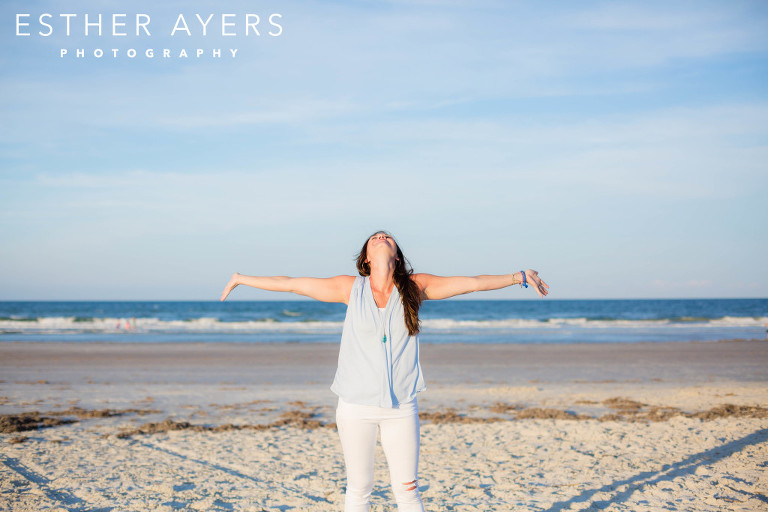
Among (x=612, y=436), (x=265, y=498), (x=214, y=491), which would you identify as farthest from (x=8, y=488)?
(x=612, y=436)

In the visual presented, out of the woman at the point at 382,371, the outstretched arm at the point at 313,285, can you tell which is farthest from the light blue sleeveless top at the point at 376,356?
the outstretched arm at the point at 313,285

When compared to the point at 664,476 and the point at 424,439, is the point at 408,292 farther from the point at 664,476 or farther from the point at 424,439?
the point at 424,439

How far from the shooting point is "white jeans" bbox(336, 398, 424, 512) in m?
3.04

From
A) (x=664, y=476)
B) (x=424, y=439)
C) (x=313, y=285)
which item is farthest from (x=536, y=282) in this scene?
(x=424, y=439)

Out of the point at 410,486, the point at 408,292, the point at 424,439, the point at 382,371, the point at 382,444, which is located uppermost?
the point at 408,292

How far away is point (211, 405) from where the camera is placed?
Answer: 948 centimetres

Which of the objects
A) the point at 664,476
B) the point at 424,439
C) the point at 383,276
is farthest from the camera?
the point at 424,439

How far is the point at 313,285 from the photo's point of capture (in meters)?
3.25

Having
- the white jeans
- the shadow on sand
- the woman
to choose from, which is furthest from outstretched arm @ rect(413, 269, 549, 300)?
the shadow on sand

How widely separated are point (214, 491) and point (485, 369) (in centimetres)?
954

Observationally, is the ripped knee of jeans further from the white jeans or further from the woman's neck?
the woman's neck

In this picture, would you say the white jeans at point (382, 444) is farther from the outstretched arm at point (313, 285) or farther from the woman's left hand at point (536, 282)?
the woman's left hand at point (536, 282)

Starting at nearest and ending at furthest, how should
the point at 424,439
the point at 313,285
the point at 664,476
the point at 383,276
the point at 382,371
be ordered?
1. the point at 382,371
2. the point at 383,276
3. the point at 313,285
4. the point at 664,476
5. the point at 424,439

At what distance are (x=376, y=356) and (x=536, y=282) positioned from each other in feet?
3.35
